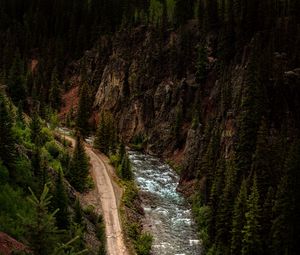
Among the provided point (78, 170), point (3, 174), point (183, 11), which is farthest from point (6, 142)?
point (183, 11)

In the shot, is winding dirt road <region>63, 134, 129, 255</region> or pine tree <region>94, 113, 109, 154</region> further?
pine tree <region>94, 113, 109, 154</region>

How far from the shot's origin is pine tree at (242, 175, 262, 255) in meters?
48.5

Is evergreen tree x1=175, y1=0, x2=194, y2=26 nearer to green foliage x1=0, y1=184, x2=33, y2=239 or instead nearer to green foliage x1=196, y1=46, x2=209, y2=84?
green foliage x1=196, y1=46, x2=209, y2=84

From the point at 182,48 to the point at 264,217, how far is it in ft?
212

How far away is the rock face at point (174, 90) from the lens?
3012 inches

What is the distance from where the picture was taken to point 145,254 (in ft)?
179

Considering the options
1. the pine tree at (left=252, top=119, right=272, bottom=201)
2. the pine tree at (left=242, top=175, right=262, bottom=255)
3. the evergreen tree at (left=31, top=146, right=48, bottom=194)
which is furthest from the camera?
the pine tree at (left=252, top=119, right=272, bottom=201)

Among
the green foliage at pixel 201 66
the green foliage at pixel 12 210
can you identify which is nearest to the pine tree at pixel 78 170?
the green foliage at pixel 12 210

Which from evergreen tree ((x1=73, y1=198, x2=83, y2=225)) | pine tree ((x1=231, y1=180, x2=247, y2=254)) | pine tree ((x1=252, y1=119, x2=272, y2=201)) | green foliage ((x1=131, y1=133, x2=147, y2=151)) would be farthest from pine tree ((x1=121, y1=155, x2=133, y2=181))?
pine tree ((x1=231, y1=180, x2=247, y2=254))

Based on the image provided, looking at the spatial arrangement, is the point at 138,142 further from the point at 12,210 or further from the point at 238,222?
the point at 12,210

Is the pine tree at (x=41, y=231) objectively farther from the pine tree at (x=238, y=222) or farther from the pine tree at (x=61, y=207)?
the pine tree at (x=238, y=222)

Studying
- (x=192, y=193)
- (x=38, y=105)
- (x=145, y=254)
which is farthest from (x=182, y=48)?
(x=145, y=254)

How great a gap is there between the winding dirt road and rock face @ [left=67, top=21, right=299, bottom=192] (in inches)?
522

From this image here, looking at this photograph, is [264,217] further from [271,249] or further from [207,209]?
[207,209]
